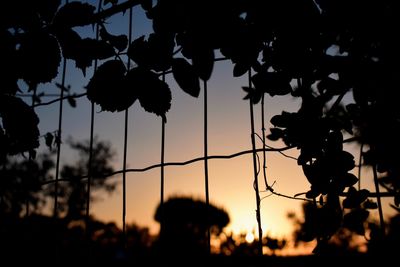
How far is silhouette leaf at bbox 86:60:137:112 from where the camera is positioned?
756mm

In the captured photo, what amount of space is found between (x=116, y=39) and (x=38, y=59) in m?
0.23

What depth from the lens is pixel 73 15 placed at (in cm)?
85

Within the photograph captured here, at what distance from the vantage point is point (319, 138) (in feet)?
3.70

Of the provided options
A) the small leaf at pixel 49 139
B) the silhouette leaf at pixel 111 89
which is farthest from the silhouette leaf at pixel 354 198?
the small leaf at pixel 49 139

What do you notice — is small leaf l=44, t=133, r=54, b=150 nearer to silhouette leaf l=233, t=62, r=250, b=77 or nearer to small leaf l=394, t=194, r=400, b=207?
silhouette leaf l=233, t=62, r=250, b=77

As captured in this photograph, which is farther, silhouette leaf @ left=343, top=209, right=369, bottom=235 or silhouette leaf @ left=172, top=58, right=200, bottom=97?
silhouette leaf @ left=343, top=209, right=369, bottom=235

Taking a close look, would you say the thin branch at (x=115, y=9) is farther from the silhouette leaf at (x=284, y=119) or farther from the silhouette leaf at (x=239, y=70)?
the silhouette leaf at (x=284, y=119)

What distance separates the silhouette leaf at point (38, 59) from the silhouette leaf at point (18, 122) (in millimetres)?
151

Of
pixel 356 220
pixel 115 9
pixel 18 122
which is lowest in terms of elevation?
pixel 356 220

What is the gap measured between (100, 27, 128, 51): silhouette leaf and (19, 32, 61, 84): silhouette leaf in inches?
6.7

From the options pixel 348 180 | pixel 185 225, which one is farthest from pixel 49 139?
pixel 185 225

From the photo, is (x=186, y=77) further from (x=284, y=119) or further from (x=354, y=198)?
(x=354, y=198)

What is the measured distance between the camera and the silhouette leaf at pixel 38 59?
0.79 m

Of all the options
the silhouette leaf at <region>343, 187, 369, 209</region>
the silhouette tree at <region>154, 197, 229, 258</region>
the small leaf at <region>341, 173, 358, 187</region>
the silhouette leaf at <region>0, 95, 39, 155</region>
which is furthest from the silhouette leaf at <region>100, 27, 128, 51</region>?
the silhouette tree at <region>154, 197, 229, 258</region>
